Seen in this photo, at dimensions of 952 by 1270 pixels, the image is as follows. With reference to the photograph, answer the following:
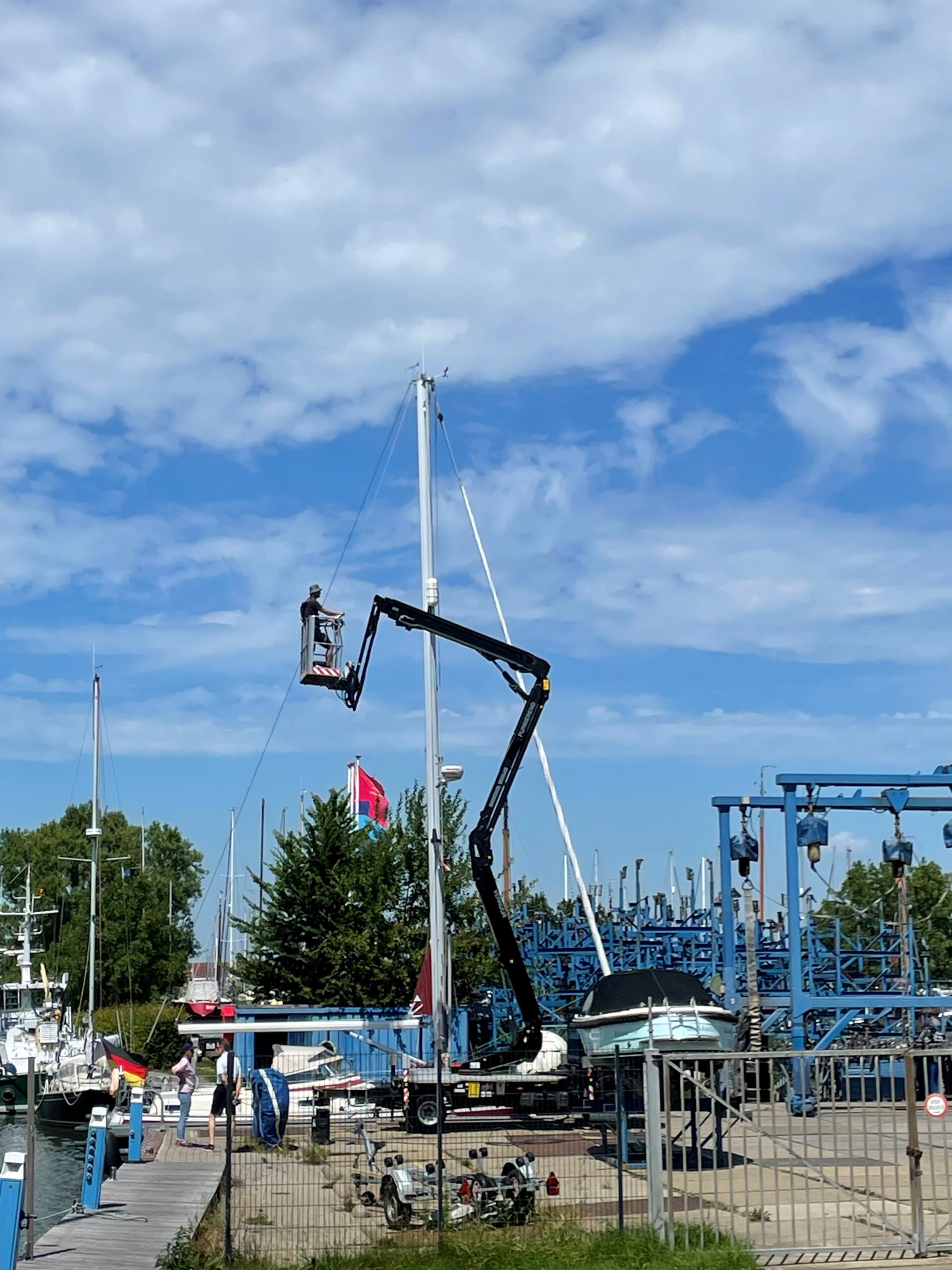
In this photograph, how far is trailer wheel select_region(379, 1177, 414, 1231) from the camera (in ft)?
51.4

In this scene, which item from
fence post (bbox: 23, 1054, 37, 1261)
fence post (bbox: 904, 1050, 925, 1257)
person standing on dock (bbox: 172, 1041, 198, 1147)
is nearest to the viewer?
fence post (bbox: 904, 1050, 925, 1257)

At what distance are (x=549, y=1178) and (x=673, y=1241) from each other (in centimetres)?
220

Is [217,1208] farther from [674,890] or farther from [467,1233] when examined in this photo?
[674,890]

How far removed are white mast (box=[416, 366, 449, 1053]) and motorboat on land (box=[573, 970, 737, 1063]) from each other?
10.4 feet

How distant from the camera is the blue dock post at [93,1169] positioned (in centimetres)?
1841

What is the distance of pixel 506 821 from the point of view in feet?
205

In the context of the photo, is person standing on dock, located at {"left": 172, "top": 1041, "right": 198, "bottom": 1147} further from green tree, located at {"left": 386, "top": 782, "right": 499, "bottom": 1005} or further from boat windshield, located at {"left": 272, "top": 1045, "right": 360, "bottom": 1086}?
green tree, located at {"left": 386, "top": 782, "right": 499, "bottom": 1005}

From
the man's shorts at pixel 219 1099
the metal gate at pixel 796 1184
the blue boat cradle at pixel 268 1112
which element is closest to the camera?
the metal gate at pixel 796 1184

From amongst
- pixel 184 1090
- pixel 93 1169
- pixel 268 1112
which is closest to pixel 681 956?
pixel 184 1090

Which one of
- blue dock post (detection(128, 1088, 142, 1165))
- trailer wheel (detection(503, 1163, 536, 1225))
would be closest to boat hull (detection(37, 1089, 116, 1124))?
blue dock post (detection(128, 1088, 142, 1165))

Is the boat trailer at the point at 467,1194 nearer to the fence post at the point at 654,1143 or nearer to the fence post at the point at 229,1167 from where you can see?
the fence post at the point at 654,1143

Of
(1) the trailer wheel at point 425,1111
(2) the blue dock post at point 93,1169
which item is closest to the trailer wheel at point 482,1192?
(2) the blue dock post at point 93,1169

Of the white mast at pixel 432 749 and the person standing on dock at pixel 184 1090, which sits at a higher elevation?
the white mast at pixel 432 749

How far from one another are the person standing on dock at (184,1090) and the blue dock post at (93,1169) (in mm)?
9441
